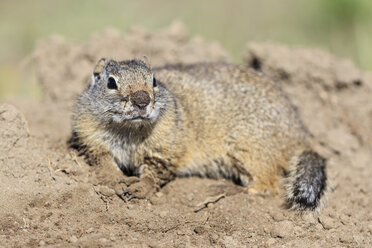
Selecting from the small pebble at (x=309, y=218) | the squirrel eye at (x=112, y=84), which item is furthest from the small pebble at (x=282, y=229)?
the squirrel eye at (x=112, y=84)

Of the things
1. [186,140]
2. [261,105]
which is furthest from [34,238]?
[261,105]

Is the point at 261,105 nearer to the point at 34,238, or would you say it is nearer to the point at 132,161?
the point at 132,161

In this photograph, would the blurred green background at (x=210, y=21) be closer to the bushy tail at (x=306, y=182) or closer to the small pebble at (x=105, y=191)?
the bushy tail at (x=306, y=182)

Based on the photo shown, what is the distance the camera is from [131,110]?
14.7 feet

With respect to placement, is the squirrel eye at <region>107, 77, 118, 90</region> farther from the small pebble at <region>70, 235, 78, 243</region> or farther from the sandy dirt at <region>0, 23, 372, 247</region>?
the small pebble at <region>70, 235, 78, 243</region>

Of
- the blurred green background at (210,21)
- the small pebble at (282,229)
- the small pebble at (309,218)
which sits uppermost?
the blurred green background at (210,21)

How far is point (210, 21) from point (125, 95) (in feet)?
19.9

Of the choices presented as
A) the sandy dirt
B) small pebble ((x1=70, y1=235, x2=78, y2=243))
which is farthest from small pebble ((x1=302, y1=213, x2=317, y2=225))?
small pebble ((x1=70, y1=235, x2=78, y2=243))

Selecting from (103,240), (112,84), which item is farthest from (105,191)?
(112,84)

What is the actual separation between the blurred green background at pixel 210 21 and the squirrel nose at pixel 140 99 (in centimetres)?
410

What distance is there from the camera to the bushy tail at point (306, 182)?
Answer: 4.90m

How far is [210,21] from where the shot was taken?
1022 cm

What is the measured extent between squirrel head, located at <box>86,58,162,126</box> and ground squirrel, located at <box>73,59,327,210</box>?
10mm

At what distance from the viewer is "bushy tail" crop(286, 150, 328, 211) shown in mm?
4902
